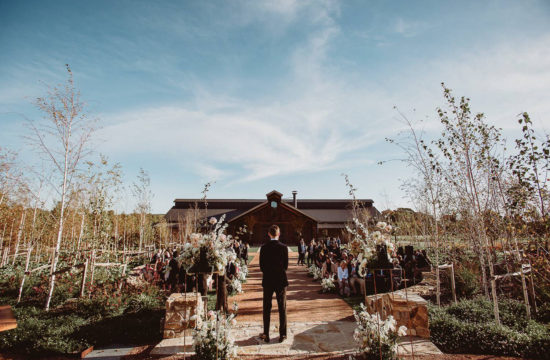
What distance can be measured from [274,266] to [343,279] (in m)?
5.71

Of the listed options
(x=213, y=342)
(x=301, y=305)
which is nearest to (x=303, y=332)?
(x=213, y=342)

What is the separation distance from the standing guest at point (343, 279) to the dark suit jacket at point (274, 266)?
214 inches

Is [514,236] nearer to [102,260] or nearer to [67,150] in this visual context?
[67,150]

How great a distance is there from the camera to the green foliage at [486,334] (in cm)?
492

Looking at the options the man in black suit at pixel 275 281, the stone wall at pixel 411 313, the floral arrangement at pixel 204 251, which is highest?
the floral arrangement at pixel 204 251

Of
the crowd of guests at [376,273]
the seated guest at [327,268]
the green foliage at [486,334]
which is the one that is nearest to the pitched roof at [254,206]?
the crowd of guests at [376,273]

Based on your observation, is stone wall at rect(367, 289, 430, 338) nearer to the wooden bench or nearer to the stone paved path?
the stone paved path

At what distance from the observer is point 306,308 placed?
26.9 feet

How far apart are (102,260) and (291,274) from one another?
927 cm

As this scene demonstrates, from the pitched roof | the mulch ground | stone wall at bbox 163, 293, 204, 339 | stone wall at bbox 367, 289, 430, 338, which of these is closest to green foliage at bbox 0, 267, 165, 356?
the mulch ground

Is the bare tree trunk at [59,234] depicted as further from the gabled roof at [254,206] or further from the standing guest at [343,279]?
the gabled roof at [254,206]

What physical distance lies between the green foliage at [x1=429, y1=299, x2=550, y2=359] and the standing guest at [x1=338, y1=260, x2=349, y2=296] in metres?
3.72

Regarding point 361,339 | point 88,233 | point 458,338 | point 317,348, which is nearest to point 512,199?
point 458,338

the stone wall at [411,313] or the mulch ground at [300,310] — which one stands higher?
the stone wall at [411,313]
